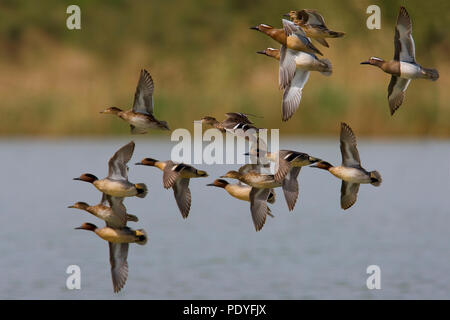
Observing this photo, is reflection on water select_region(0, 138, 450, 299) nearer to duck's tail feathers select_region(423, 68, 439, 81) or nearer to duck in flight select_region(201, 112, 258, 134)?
duck in flight select_region(201, 112, 258, 134)

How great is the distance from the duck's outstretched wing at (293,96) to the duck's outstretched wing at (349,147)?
743 mm

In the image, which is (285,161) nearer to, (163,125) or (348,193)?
(348,193)

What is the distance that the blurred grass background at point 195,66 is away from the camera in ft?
140

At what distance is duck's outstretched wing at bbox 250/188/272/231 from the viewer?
12.9m

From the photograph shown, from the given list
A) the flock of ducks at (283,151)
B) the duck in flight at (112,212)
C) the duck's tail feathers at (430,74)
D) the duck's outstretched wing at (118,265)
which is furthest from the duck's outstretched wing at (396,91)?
the duck's outstretched wing at (118,265)

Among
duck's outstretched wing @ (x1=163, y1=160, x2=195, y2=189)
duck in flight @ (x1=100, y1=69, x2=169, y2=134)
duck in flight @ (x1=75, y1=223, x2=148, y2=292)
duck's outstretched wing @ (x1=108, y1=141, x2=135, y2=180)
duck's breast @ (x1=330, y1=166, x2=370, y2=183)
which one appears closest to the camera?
duck's outstretched wing @ (x1=163, y1=160, x2=195, y2=189)

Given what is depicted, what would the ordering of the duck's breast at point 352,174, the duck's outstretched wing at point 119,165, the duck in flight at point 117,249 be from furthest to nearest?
the duck in flight at point 117,249
the duck's outstretched wing at point 119,165
the duck's breast at point 352,174

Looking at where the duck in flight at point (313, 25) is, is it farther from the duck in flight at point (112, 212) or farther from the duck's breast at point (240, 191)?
the duck in flight at point (112, 212)

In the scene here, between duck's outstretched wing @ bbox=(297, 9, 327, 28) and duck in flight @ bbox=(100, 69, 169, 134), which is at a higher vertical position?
duck's outstretched wing @ bbox=(297, 9, 327, 28)

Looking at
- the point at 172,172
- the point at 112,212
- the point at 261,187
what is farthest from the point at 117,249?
the point at 261,187

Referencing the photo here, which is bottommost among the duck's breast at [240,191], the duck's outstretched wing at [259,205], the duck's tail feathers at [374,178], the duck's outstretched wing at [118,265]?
the duck's outstretched wing at [118,265]

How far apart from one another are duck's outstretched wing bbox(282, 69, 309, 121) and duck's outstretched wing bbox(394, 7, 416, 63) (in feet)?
3.86

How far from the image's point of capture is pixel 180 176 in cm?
1285

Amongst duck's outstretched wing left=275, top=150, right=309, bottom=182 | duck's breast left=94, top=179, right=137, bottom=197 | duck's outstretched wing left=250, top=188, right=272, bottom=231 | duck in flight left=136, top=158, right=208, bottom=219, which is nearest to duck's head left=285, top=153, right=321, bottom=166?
duck's outstretched wing left=275, top=150, right=309, bottom=182
